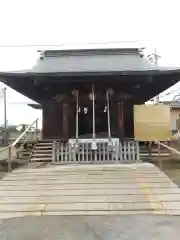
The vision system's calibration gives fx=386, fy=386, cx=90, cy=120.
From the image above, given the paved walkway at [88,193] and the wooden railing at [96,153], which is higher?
the wooden railing at [96,153]

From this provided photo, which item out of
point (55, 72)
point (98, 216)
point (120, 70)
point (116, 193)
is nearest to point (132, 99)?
point (120, 70)

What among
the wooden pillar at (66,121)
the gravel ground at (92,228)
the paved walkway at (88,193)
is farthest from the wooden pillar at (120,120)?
the gravel ground at (92,228)

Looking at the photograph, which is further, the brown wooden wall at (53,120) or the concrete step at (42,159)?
the brown wooden wall at (53,120)

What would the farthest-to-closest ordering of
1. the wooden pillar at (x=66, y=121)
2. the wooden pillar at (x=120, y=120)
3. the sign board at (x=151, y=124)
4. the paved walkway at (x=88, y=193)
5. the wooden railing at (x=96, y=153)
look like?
the wooden pillar at (x=66, y=121) → the wooden pillar at (x=120, y=120) → the sign board at (x=151, y=124) → the wooden railing at (x=96, y=153) → the paved walkway at (x=88, y=193)

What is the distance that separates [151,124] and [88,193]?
7.55 m

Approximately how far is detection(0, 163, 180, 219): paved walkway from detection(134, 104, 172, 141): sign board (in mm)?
4170

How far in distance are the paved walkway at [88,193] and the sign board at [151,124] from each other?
164 inches

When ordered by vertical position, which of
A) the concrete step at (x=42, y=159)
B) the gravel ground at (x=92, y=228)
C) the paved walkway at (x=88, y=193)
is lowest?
the gravel ground at (x=92, y=228)

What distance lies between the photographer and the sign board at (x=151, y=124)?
14398 millimetres

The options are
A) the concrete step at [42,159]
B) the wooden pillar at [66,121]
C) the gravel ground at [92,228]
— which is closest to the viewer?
the gravel ground at [92,228]

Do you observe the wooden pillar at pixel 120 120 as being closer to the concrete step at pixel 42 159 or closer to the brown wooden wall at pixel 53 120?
the brown wooden wall at pixel 53 120

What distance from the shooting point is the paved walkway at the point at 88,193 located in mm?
6082

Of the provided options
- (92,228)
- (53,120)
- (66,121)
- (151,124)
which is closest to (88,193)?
(92,228)

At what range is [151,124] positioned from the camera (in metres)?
14.4
